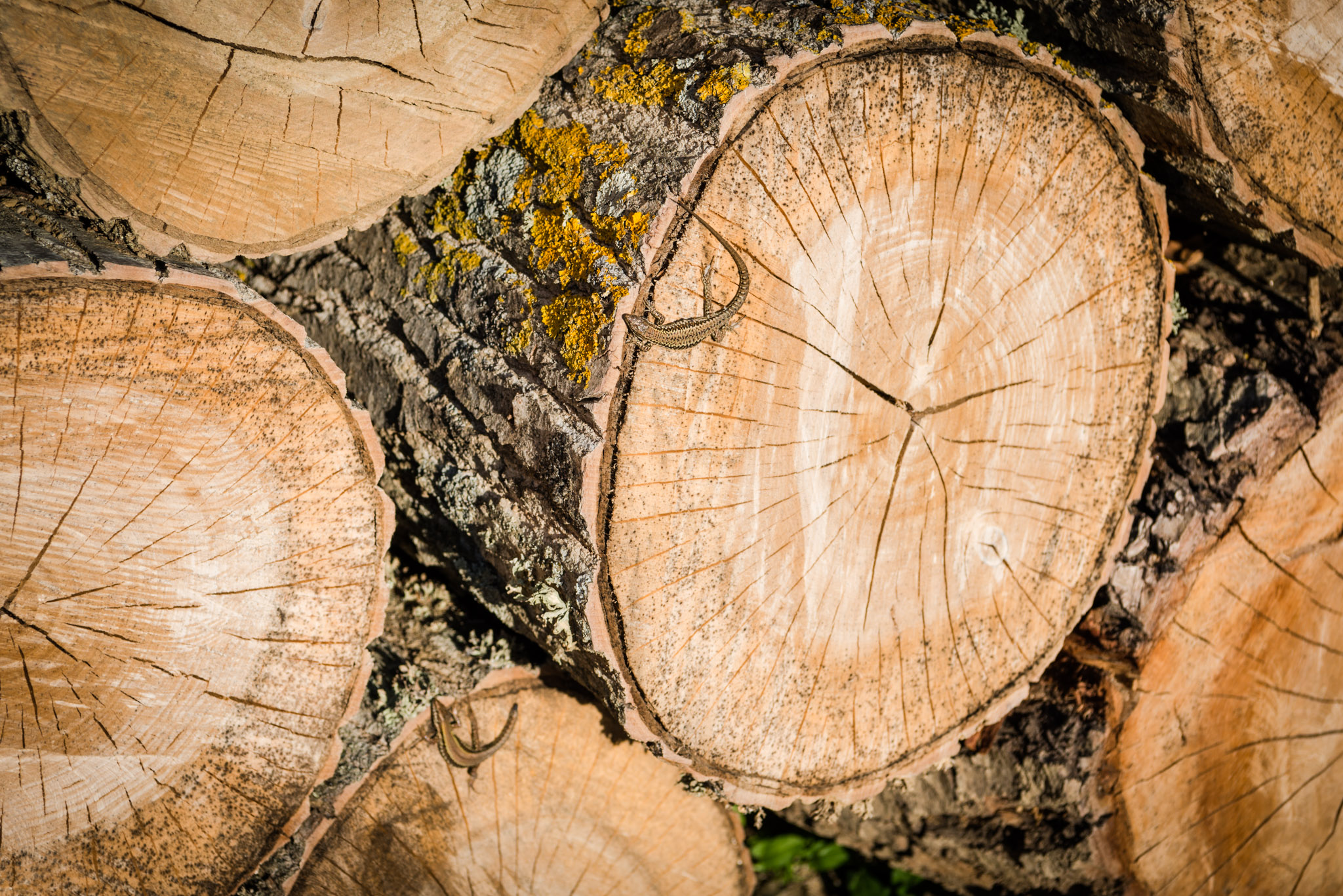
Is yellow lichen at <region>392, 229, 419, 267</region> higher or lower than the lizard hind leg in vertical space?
higher

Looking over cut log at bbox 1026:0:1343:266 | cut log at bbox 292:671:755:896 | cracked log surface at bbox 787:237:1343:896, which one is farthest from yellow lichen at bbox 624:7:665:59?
cracked log surface at bbox 787:237:1343:896

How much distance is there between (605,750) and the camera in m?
1.99

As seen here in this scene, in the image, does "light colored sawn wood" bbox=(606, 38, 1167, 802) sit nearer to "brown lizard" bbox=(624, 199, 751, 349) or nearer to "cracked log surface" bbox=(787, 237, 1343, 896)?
"brown lizard" bbox=(624, 199, 751, 349)

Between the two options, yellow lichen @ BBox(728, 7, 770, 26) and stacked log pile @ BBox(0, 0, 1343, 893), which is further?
yellow lichen @ BBox(728, 7, 770, 26)

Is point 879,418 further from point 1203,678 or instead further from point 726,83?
point 1203,678

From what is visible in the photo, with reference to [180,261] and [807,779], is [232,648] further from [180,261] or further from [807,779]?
[807,779]

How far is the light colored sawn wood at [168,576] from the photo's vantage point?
1.36 metres

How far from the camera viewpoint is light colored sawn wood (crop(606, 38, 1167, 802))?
1498mm

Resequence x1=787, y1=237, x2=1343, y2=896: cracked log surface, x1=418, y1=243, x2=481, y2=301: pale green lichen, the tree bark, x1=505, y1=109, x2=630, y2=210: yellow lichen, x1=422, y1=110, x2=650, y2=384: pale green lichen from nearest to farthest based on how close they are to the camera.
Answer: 1. the tree bark
2. x1=422, y1=110, x2=650, y2=384: pale green lichen
3. x1=505, y1=109, x2=630, y2=210: yellow lichen
4. x1=418, y1=243, x2=481, y2=301: pale green lichen
5. x1=787, y1=237, x2=1343, y2=896: cracked log surface

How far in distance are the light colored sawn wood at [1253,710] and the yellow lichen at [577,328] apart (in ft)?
5.82

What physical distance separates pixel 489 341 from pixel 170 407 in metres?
0.58

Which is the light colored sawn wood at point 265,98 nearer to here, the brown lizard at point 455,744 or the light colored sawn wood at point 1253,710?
the brown lizard at point 455,744

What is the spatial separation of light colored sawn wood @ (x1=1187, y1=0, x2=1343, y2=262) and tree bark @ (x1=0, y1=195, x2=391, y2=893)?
2.13 metres

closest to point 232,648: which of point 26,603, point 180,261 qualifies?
point 26,603
